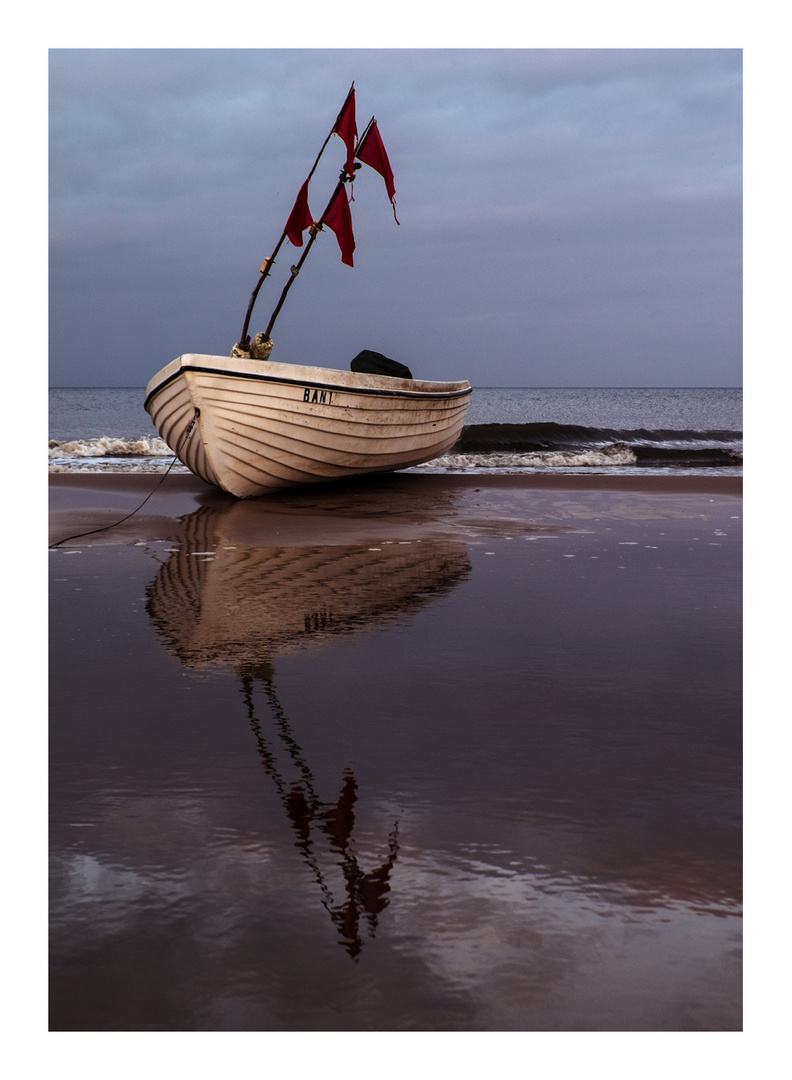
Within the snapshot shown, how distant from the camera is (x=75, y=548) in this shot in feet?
23.2

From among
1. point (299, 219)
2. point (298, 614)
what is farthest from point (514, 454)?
point (298, 614)

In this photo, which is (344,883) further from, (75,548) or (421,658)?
(75,548)

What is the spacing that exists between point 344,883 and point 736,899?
0.93 meters

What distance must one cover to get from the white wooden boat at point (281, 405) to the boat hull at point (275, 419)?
0.04 ft

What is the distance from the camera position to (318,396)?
942cm

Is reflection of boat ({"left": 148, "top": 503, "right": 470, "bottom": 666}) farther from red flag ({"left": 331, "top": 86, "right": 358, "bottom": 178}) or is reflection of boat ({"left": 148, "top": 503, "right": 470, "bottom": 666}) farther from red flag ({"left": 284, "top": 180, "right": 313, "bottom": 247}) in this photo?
red flag ({"left": 331, "top": 86, "right": 358, "bottom": 178})

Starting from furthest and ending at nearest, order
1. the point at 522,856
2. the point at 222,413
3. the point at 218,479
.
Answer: the point at 218,479
the point at 222,413
the point at 522,856

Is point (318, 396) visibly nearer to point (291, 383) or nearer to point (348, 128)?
point (291, 383)

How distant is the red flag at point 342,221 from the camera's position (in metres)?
9.38

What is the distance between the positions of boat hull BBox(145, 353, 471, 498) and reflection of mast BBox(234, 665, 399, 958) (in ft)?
20.4

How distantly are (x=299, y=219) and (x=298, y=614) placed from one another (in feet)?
19.2

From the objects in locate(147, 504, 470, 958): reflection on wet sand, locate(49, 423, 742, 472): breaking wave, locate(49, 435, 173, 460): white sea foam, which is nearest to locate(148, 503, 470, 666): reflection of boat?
locate(147, 504, 470, 958): reflection on wet sand
